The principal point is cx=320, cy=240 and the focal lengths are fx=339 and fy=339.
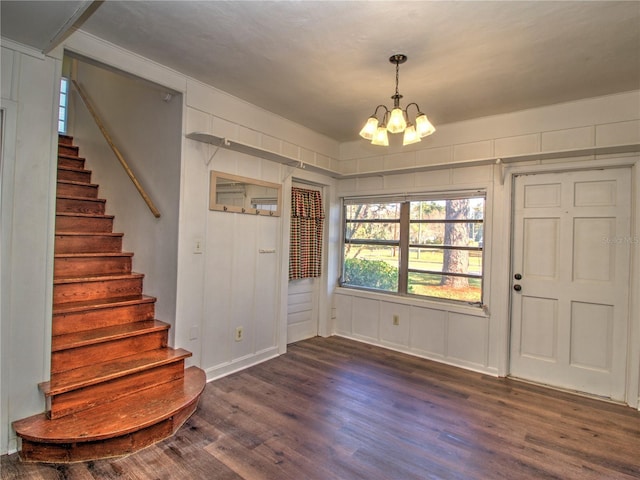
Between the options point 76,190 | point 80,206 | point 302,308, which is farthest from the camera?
point 302,308

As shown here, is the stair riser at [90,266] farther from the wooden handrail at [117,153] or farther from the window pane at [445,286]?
the window pane at [445,286]

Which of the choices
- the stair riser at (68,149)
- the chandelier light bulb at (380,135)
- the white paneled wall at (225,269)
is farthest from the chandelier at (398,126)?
the stair riser at (68,149)

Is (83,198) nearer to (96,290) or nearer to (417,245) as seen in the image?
(96,290)

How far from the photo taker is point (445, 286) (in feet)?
12.4

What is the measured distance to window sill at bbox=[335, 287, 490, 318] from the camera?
11.6ft

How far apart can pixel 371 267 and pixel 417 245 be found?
694 mm

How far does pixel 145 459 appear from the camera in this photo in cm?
198

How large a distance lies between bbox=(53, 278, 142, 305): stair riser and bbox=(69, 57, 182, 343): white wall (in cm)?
12

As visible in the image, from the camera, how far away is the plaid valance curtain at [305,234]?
13.3ft

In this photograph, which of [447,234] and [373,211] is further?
[373,211]

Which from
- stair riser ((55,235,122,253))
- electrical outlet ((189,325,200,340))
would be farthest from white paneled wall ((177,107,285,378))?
stair riser ((55,235,122,253))

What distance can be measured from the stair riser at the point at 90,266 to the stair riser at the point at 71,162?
1.45 metres

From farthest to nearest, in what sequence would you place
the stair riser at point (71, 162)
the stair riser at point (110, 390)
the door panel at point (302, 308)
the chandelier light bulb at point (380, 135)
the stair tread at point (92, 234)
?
the door panel at point (302, 308) < the stair riser at point (71, 162) < the stair tread at point (92, 234) < the chandelier light bulb at point (380, 135) < the stair riser at point (110, 390)

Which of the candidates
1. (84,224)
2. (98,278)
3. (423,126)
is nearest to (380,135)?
(423,126)
